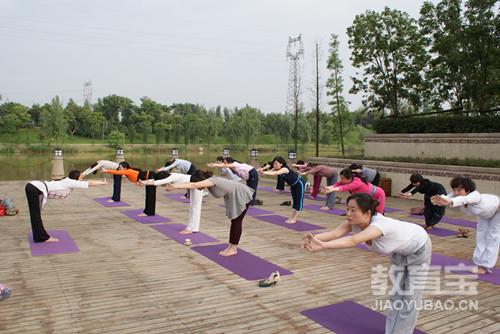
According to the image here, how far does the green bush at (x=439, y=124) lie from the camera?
13719mm

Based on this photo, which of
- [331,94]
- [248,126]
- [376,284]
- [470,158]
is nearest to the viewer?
[376,284]

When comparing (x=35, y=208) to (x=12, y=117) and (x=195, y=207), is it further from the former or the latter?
(x=12, y=117)

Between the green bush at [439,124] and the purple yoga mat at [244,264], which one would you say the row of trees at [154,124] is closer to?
the green bush at [439,124]

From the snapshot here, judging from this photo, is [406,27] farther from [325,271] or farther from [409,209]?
[325,271]

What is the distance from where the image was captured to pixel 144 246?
277 inches

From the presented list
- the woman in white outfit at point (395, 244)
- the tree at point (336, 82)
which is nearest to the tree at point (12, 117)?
the tree at point (336, 82)

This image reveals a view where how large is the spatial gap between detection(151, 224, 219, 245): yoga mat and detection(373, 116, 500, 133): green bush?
35.4 feet

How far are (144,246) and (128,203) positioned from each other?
16.8ft

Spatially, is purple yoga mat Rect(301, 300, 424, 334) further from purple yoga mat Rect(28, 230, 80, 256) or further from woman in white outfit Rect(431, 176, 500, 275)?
purple yoga mat Rect(28, 230, 80, 256)

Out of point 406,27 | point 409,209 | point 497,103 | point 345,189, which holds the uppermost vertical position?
point 406,27

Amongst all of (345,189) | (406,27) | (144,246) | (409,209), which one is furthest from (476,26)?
(144,246)

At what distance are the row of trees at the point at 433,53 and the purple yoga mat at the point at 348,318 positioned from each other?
1304cm

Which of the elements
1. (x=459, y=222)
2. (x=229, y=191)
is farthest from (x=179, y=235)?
(x=459, y=222)

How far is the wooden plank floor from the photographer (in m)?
3.97
